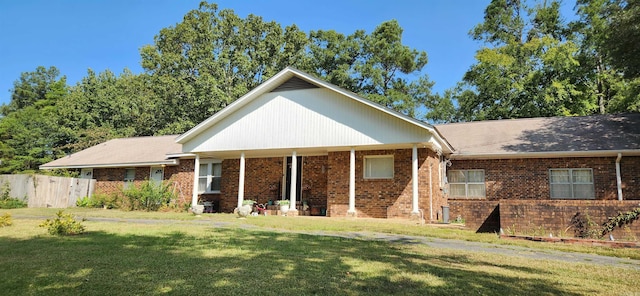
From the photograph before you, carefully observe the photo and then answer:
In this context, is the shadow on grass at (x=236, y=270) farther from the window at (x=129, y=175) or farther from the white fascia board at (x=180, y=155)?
the window at (x=129, y=175)

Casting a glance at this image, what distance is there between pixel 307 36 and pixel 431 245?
34844 mm

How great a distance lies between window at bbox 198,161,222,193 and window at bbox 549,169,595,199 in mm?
15504

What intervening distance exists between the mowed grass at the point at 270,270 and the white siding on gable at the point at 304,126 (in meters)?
7.99

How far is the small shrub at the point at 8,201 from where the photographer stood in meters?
19.8

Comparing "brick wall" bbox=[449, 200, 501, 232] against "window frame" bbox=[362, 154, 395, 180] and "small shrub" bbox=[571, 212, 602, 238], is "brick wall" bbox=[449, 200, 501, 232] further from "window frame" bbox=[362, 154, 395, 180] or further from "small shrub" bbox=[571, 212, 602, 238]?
"window frame" bbox=[362, 154, 395, 180]

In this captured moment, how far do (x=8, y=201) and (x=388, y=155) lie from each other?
1825 cm

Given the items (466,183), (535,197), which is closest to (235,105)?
(466,183)

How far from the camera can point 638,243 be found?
925 cm

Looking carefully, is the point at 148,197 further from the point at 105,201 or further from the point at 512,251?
the point at 512,251

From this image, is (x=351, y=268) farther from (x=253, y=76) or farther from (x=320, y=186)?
(x=253, y=76)

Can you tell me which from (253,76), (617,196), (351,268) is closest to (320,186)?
(617,196)

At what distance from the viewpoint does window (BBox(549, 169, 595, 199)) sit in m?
16.8

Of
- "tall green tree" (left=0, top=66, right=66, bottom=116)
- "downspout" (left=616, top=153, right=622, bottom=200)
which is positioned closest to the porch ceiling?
"downspout" (left=616, top=153, right=622, bottom=200)

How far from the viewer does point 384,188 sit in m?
17.2
